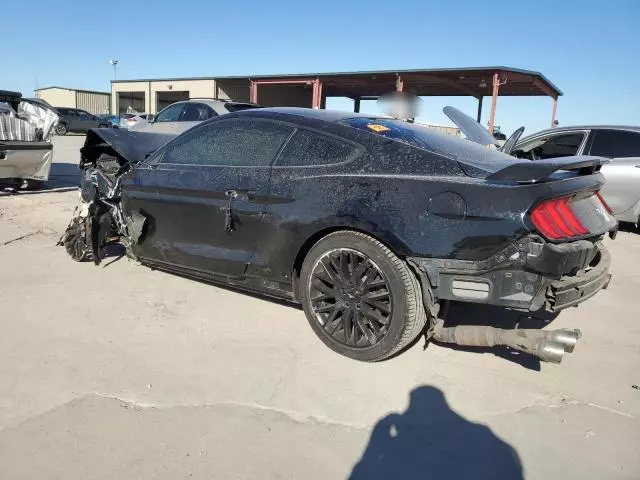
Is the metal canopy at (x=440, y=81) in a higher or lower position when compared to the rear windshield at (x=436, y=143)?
higher

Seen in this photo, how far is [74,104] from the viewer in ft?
146

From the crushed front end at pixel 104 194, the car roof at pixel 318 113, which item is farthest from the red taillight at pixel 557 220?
the crushed front end at pixel 104 194

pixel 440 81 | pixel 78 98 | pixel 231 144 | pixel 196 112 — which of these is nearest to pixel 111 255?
pixel 231 144

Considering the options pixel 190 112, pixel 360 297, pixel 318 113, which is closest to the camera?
pixel 360 297

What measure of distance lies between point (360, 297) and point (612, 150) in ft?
19.4

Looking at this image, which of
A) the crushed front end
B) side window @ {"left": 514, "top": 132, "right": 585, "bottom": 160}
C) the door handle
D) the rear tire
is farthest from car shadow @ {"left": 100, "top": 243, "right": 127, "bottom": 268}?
the rear tire

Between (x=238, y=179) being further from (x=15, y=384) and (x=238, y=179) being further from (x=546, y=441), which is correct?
(x=546, y=441)

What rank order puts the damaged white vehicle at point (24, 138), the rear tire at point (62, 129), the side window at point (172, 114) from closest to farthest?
1. the damaged white vehicle at point (24, 138)
2. the side window at point (172, 114)
3. the rear tire at point (62, 129)

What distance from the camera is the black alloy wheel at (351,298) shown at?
303 cm

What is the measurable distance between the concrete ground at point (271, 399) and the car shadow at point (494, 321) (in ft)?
0.09

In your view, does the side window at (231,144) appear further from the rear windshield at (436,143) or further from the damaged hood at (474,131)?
the damaged hood at (474,131)

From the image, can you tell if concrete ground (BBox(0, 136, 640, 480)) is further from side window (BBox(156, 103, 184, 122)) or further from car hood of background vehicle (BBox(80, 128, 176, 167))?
side window (BBox(156, 103, 184, 122))

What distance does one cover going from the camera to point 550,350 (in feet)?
8.90

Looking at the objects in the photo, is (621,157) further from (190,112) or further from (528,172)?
(190,112)
